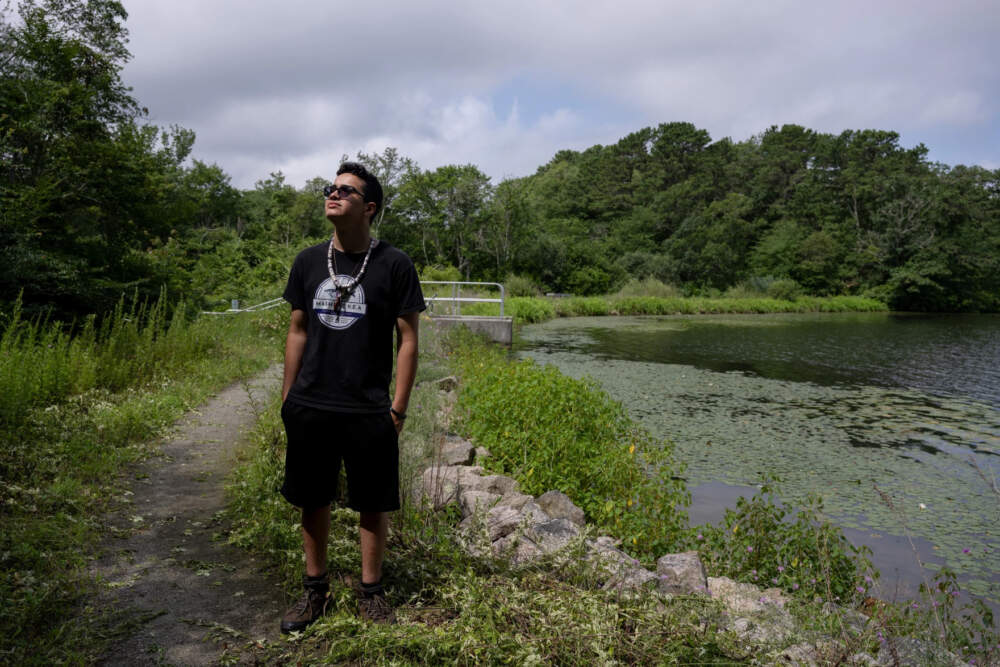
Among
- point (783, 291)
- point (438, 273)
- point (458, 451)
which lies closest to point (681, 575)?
point (458, 451)

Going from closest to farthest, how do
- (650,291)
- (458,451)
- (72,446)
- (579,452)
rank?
(72,446) < (458,451) < (579,452) < (650,291)

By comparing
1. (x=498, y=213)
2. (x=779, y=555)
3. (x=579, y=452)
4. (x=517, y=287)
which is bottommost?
(x=779, y=555)

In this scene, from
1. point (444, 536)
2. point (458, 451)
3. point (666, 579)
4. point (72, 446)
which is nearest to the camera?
point (444, 536)

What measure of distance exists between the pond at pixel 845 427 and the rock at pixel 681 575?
43.0 inches

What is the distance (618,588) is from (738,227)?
51812 millimetres

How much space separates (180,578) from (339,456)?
3.99 ft

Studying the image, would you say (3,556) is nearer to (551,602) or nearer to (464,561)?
(464,561)

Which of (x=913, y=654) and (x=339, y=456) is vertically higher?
(x=339, y=456)

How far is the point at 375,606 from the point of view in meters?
2.38

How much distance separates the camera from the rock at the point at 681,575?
3125mm

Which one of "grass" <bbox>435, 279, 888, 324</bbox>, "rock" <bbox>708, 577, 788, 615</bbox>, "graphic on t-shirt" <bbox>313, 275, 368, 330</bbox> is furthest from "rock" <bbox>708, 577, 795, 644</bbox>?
"grass" <bbox>435, 279, 888, 324</bbox>

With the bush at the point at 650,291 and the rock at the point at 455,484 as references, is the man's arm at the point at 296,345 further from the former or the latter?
the bush at the point at 650,291

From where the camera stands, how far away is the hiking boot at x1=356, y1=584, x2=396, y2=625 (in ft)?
7.72

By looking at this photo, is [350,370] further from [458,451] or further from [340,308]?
[458,451]
